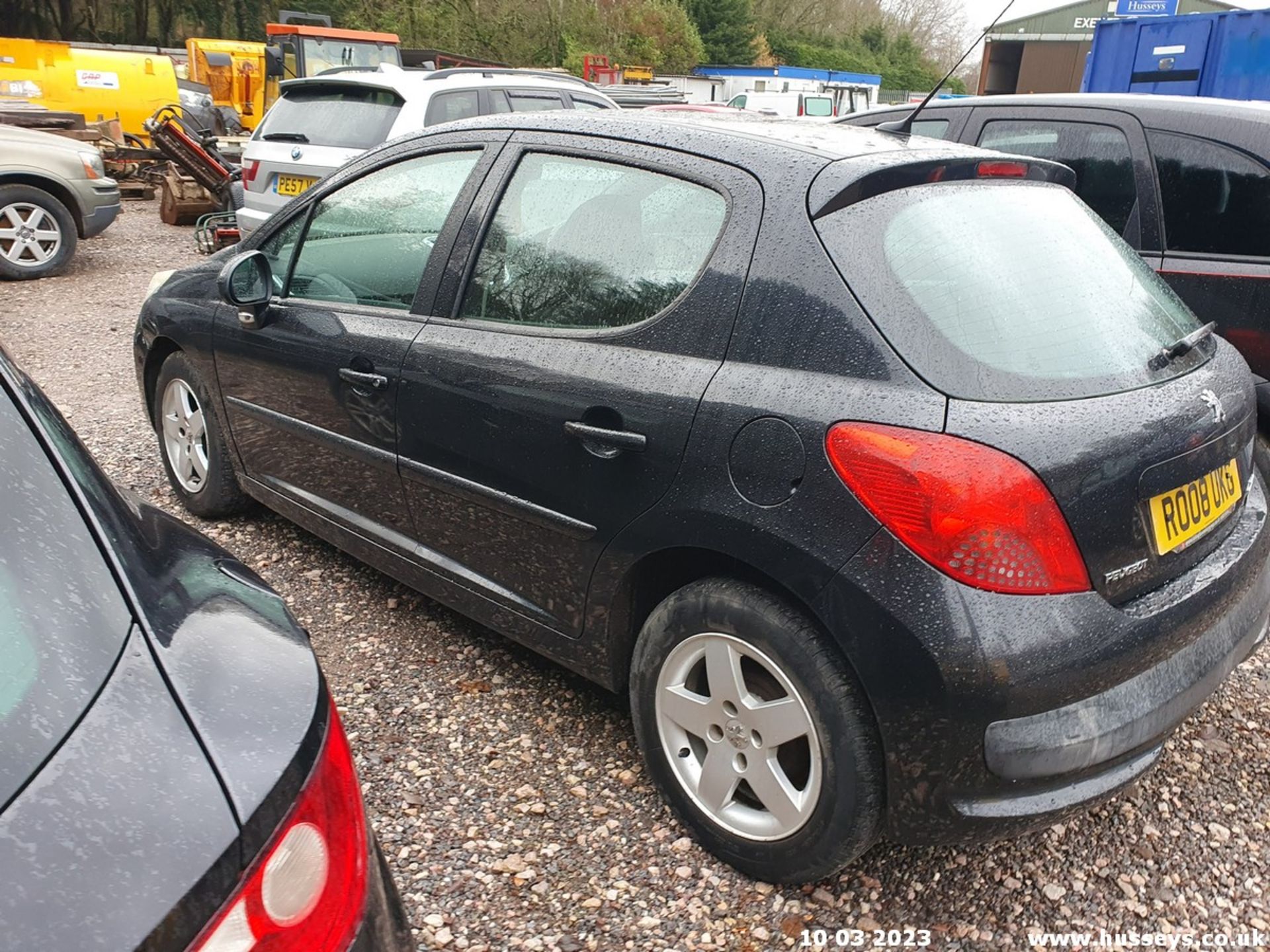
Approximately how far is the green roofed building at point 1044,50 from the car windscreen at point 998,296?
1593 cm

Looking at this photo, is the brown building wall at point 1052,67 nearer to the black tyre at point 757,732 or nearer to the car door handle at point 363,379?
the car door handle at point 363,379

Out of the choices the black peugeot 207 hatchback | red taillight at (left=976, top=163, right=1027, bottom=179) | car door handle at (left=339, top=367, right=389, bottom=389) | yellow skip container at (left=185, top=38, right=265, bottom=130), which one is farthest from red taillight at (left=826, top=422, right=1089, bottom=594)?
yellow skip container at (left=185, top=38, right=265, bottom=130)

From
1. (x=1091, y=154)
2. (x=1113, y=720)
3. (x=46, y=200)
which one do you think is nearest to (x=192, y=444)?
(x=1113, y=720)

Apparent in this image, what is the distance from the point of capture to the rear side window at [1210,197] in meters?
3.56

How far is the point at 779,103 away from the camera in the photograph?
2783 centimetres

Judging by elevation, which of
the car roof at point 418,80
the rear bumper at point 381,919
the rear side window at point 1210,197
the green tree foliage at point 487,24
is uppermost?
the green tree foliage at point 487,24

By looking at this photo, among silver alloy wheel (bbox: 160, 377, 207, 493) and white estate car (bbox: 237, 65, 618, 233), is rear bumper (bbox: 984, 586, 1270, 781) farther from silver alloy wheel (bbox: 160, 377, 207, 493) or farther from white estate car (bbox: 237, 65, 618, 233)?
white estate car (bbox: 237, 65, 618, 233)

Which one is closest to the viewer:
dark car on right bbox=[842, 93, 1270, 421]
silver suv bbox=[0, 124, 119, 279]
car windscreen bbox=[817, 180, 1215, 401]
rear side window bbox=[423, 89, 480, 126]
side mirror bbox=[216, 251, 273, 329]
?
car windscreen bbox=[817, 180, 1215, 401]

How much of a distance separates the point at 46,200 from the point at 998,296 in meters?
9.77

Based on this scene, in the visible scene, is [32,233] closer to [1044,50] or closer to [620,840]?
[620,840]

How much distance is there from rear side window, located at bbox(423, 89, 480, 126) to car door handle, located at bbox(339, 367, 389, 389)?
186 inches

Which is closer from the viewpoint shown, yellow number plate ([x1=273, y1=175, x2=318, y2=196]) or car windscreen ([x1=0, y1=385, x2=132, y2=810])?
car windscreen ([x1=0, y1=385, x2=132, y2=810])

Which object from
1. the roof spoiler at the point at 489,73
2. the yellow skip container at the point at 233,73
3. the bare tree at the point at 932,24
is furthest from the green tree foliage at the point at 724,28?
the roof spoiler at the point at 489,73

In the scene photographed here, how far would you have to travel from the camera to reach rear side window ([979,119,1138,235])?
3957mm
